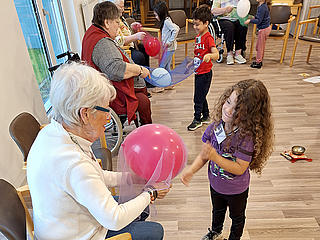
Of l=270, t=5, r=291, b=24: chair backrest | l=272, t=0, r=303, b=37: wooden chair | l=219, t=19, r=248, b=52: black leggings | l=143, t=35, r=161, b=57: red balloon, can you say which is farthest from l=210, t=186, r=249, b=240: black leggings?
l=272, t=0, r=303, b=37: wooden chair

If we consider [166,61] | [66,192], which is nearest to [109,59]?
[166,61]

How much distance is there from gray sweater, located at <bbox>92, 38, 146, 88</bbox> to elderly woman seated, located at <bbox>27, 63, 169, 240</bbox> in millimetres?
1137

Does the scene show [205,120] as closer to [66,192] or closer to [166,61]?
[166,61]

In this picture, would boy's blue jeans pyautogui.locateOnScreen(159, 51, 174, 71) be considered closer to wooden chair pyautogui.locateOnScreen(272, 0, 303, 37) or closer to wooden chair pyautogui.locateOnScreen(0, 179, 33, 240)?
wooden chair pyautogui.locateOnScreen(0, 179, 33, 240)

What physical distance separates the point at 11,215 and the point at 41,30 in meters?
2.37

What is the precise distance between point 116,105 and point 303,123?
2101mm

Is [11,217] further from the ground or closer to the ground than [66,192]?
closer to the ground

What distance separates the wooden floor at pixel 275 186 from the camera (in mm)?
1826

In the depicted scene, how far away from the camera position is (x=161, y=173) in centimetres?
116

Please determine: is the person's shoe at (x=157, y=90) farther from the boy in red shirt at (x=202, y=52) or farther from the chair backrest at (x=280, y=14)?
the chair backrest at (x=280, y=14)

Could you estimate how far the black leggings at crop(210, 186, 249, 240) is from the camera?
143 cm

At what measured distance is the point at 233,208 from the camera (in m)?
1.45

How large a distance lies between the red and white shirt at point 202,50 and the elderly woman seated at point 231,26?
2.42 m

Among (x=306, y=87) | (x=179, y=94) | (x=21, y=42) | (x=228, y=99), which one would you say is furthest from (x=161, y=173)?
(x=306, y=87)
